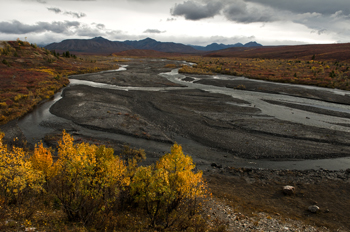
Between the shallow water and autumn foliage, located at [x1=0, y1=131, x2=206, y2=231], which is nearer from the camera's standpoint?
autumn foliage, located at [x1=0, y1=131, x2=206, y2=231]

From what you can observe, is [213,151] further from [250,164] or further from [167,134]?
[167,134]

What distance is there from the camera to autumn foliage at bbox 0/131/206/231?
9.05 m

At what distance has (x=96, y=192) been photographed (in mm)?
9266

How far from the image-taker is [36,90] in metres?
43.9

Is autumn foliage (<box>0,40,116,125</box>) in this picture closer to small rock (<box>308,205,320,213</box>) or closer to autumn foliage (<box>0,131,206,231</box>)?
autumn foliage (<box>0,131,206,231</box>)

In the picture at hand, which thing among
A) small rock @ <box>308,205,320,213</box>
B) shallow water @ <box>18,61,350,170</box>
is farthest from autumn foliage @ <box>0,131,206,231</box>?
shallow water @ <box>18,61,350,170</box>

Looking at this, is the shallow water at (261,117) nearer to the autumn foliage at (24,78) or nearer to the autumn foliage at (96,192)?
the autumn foliage at (24,78)

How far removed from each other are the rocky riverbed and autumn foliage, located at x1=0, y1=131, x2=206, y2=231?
247 inches

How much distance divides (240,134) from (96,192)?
72.7ft

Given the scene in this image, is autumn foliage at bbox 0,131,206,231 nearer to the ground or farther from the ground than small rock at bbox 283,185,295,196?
farther from the ground

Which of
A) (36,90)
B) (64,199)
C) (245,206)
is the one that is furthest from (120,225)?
(36,90)

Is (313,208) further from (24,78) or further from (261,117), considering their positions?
(24,78)

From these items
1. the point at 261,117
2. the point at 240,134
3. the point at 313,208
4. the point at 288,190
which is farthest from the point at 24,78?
the point at 313,208

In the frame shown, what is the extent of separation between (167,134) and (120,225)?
17647 mm
